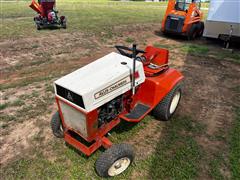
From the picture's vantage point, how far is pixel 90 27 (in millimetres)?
12562

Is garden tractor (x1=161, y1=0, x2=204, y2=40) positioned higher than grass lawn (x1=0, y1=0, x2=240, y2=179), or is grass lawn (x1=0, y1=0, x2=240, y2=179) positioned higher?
garden tractor (x1=161, y1=0, x2=204, y2=40)

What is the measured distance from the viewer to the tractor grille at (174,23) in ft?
35.5

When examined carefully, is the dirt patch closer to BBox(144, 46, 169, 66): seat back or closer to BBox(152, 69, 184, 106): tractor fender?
BBox(152, 69, 184, 106): tractor fender

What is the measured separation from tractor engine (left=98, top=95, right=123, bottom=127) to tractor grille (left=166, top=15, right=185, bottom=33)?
8.40 metres

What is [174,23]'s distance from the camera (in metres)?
11.0

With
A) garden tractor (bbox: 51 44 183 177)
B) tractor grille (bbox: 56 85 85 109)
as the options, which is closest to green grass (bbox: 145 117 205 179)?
garden tractor (bbox: 51 44 183 177)

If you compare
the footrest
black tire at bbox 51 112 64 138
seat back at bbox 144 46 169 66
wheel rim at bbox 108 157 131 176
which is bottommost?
wheel rim at bbox 108 157 131 176

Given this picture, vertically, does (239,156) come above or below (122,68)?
→ below

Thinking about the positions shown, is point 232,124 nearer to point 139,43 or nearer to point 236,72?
point 236,72

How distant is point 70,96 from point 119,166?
1249mm

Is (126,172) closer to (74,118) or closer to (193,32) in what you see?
(74,118)

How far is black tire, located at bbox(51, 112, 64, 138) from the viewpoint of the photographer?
149 inches

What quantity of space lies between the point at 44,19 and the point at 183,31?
7115 millimetres

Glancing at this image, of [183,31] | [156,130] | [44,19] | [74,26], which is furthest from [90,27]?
[156,130]
